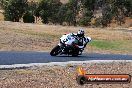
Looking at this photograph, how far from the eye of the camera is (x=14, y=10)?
71812 millimetres

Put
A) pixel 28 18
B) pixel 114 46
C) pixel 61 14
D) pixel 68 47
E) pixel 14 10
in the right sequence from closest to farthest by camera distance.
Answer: pixel 68 47 → pixel 114 46 → pixel 28 18 → pixel 14 10 → pixel 61 14

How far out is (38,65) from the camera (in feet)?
60.7

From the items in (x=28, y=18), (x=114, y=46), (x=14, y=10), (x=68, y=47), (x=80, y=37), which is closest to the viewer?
(x=68, y=47)

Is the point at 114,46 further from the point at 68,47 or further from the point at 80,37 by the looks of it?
the point at 68,47

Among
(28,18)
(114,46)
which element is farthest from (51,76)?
(28,18)

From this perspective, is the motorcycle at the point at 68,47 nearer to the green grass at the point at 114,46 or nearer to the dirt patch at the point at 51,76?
the dirt patch at the point at 51,76

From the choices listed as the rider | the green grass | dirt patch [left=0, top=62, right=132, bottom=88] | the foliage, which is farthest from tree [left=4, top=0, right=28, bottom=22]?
dirt patch [left=0, top=62, right=132, bottom=88]

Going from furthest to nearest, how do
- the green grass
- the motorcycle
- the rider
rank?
the green grass < the rider < the motorcycle

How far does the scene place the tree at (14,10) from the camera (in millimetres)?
71875

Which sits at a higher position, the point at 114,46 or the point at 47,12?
the point at 47,12

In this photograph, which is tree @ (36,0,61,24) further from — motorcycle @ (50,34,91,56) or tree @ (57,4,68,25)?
motorcycle @ (50,34,91,56)

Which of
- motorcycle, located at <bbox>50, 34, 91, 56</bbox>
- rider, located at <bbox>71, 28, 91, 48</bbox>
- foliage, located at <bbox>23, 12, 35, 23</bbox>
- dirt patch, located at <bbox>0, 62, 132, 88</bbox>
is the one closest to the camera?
dirt patch, located at <bbox>0, 62, 132, 88</bbox>

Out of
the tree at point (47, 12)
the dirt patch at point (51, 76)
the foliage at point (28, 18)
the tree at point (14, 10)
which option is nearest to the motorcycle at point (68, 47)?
the dirt patch at point (51, 76)

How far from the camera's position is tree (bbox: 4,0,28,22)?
7188 centimetres
